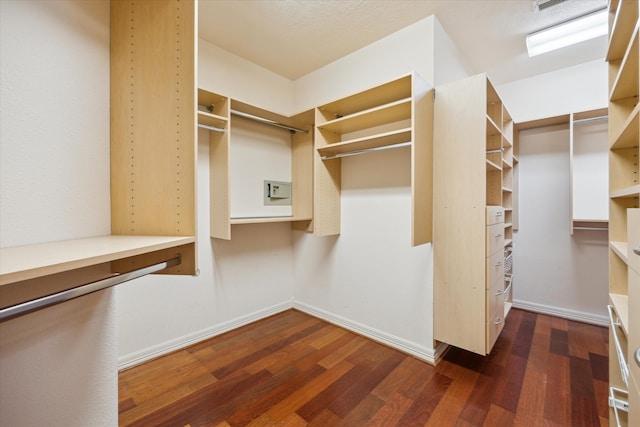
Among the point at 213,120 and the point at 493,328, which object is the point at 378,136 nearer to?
the point at 213,120

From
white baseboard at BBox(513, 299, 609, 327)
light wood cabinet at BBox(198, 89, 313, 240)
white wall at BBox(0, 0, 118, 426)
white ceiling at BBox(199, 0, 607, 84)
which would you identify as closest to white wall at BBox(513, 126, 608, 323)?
white baseboard at BBox(513, 299, 609, 327)

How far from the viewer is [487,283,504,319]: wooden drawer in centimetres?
179

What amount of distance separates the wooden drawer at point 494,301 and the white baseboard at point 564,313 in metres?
1.36

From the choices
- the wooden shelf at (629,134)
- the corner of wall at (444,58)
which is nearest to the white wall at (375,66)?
the corner of wall at (444,58)

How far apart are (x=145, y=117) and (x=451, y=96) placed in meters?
1.87

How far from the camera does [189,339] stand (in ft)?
7.40

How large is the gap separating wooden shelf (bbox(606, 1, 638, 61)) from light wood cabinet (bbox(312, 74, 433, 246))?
0.90 metres

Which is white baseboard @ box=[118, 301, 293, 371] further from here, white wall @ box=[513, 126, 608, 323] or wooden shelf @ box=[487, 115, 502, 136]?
white wall @ box=[513, 126, 608, 323]

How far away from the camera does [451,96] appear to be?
190 centimetres

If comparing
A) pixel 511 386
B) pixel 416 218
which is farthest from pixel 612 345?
pixel 416 218

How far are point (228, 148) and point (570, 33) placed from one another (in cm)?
288

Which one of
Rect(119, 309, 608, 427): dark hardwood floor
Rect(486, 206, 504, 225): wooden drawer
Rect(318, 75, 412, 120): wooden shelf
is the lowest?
Rect(119, 309, 608, 427): dark hardwood floor

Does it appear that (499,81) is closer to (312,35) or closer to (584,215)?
(584,215)

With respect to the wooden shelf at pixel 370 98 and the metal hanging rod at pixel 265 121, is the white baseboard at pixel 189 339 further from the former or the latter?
the wooden shelf at pixel 370 98
